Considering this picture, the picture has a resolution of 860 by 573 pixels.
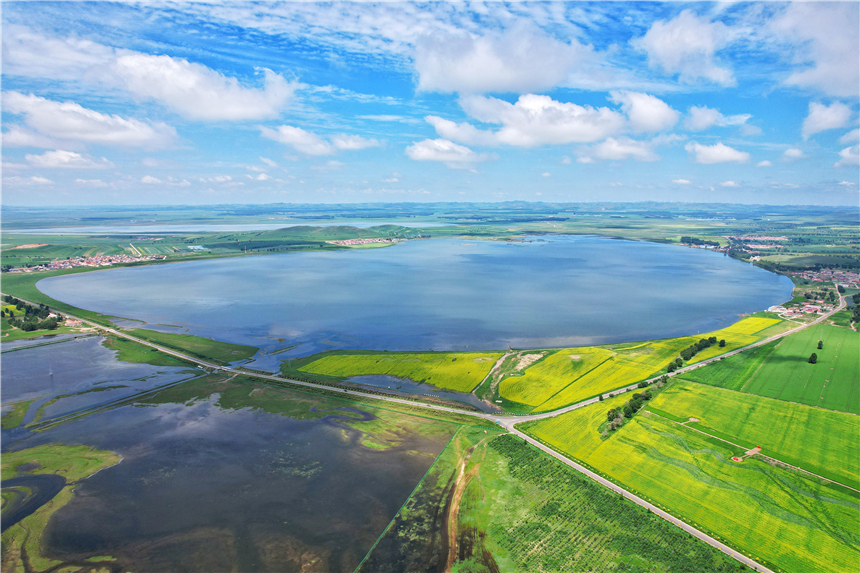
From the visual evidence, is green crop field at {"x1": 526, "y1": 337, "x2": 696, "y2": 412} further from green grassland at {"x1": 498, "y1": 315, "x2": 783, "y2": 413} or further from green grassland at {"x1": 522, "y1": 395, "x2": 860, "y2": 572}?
green grassland at {"x1": 522, "y1": 395, "x2": 860, "y2": 572}

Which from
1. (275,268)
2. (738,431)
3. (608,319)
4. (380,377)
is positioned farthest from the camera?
(275,268)

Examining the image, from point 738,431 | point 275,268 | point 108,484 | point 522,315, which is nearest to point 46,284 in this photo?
point 275,268

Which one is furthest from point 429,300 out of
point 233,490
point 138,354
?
point 233,490

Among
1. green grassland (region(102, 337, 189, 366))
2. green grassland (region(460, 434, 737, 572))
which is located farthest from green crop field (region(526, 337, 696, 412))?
green grassland (region(102, 337, 189, 366))

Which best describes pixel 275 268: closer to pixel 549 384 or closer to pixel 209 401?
pixel 209 401

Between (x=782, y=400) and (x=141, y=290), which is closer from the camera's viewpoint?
(x=782, y=400)

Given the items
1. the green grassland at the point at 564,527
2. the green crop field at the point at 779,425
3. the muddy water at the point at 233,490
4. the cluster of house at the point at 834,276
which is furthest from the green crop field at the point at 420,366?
the cluster of house at the point at 834,276
